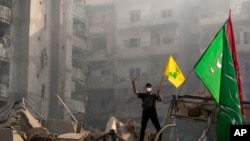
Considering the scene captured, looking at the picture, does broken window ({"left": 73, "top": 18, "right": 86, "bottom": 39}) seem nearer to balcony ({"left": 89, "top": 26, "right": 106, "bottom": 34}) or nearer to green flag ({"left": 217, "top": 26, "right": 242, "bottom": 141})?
balcony ({"left": 89, "top": 26, "right": 106, "bottom": 34})

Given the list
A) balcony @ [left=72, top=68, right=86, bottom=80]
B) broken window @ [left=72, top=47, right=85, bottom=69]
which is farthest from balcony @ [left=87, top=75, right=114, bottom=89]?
broken window @ [left=72, top=47, right=85, bottom=69]

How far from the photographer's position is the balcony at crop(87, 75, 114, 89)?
46.5 meters

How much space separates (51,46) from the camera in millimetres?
40844

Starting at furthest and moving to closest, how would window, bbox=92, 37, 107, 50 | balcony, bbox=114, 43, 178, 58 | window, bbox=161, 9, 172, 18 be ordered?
window, bbox=92, 37, 107, 50 < window, bbox=161, 9, 172, 18 < balcony, bbox=114, 43, 178, 58

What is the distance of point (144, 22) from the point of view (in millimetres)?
46438

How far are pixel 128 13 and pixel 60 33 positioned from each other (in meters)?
10.0

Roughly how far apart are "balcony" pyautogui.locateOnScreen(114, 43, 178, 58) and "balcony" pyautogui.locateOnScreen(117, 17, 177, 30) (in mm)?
2321

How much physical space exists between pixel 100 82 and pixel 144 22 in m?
7.28

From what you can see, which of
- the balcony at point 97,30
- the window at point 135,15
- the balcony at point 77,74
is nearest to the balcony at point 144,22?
the window at point 135,15

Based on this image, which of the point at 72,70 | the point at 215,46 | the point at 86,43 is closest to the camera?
the point at 215,46

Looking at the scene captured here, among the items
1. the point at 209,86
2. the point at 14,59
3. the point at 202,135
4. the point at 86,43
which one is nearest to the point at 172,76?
the point at 202,135

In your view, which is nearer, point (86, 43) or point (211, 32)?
point (211, 32)

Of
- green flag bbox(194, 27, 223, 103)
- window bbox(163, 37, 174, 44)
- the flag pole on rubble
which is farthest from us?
window bbox(163, 37, 174, 44)

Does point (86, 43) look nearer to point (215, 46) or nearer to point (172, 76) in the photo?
point (172, 76)
